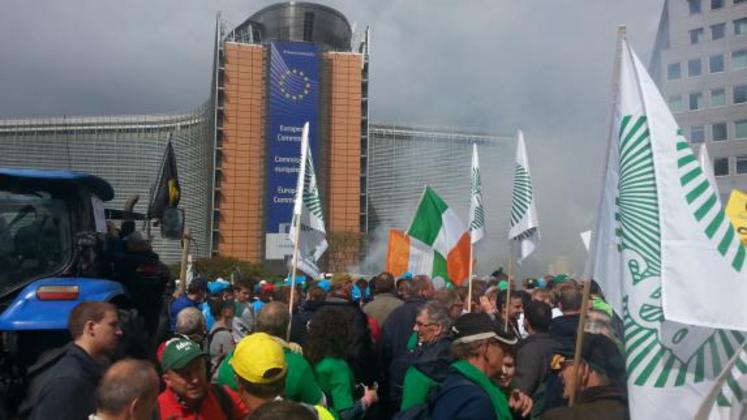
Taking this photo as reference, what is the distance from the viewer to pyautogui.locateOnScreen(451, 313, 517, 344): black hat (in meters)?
3.51

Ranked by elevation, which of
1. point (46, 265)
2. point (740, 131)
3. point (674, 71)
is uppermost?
point (674, 71)

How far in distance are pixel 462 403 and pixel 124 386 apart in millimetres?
1370

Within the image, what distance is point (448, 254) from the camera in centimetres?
896

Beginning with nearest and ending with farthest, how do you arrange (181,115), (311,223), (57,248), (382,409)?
(57,248), (382,409), (311,223), (181,115)

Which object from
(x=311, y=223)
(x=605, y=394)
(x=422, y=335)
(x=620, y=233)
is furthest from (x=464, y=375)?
(x=311, y=223)

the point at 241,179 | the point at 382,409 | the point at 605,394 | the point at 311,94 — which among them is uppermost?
the point at 311,94

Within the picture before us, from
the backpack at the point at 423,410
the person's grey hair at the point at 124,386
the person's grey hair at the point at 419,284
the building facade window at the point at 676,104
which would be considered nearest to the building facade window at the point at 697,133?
the building facade window at the point at 676,104

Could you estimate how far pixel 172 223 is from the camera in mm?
5672

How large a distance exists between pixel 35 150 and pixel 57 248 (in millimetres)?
81339

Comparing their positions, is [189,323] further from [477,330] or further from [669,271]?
[669,271]

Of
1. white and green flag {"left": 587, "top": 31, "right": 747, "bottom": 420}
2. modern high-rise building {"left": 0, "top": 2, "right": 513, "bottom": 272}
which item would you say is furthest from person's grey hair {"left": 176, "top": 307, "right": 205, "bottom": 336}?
modern high-rise building {"left": 0, "top": 2, "right": 513, "bottom": 272}

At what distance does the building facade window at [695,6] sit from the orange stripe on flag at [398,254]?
14403mm

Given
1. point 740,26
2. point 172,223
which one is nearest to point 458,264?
point 172,223

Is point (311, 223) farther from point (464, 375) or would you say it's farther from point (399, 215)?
point (399, 215)
